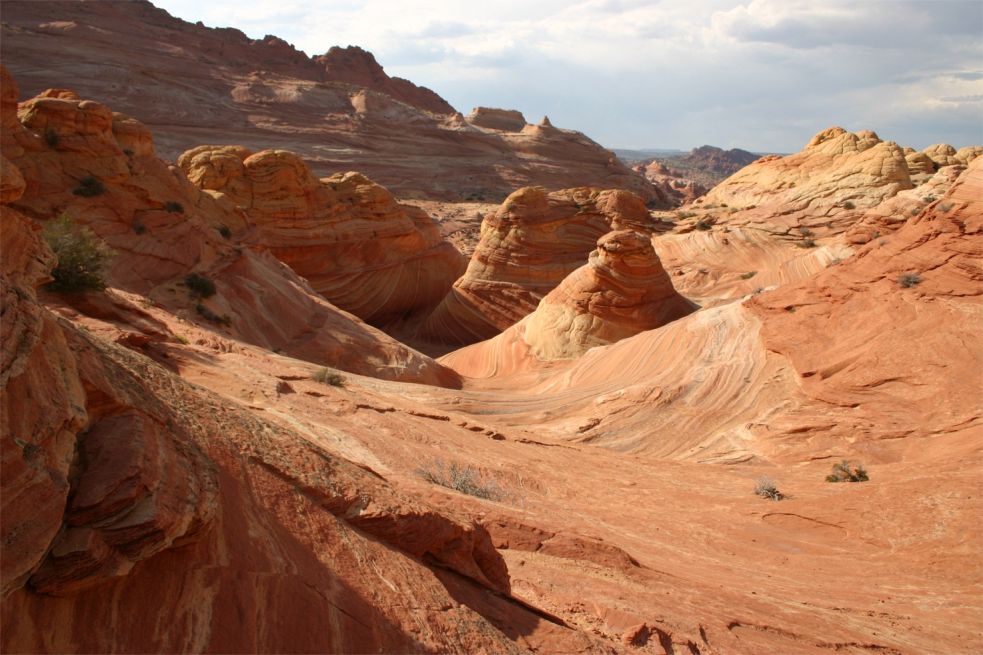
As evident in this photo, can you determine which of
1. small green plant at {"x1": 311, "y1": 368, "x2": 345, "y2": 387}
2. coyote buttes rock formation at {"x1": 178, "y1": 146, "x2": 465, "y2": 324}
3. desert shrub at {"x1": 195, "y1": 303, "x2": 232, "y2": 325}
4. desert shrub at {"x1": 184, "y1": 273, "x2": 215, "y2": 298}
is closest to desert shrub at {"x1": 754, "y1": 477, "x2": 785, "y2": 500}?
small green plant at {"x1": 311, "y1": 368, "x2": 345, "y2": 387}

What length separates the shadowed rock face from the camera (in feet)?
65.9

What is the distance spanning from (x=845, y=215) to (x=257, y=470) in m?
30.3

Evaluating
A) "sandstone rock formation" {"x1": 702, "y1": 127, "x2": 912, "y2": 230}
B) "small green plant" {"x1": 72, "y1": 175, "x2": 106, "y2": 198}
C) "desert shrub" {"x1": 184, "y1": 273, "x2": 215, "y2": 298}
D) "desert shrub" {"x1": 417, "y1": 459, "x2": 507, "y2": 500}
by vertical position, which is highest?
"sandstone rock formation" {"x1": 702, "y1": 127, "x2": 912, "y2": 230}

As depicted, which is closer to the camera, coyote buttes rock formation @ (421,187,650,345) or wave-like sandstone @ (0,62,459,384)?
wave-like sandstone @ (0,62,459,384)

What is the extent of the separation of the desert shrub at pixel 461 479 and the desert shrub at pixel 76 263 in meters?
6.22

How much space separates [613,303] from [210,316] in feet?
32.0

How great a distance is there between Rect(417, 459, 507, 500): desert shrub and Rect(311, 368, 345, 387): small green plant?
117 inches

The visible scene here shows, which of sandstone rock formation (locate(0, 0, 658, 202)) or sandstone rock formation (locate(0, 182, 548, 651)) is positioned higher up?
sandstone rock formation (locate(0, 0, 658, 202))

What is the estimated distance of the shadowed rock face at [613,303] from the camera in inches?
790

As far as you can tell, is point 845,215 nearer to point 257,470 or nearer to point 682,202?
point 257,470

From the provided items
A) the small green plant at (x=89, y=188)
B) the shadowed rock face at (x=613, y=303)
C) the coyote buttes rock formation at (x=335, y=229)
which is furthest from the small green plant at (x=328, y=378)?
the coyote buttes rock formation at (x=335, y=229)

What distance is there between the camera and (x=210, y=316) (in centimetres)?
1575

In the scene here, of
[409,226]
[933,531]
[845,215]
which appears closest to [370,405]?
[933,531]

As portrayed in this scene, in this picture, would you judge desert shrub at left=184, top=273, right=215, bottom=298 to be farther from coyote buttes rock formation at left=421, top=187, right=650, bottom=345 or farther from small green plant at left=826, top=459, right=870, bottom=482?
small green plant at left=826, top=459, right=870, bottom=482
